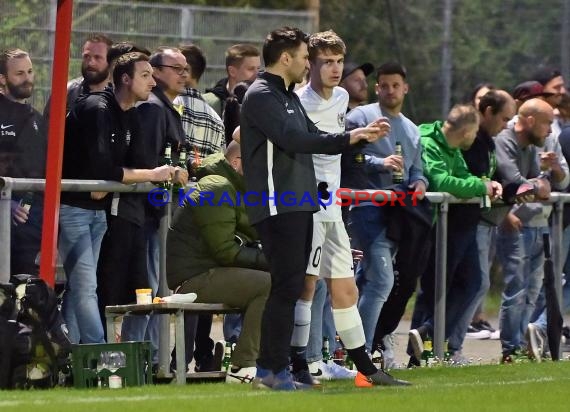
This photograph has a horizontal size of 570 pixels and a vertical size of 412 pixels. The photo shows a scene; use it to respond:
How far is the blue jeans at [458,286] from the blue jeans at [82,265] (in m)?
3.34

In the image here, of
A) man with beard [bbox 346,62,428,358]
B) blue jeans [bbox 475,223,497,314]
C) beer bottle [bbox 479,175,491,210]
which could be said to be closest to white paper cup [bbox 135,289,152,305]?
man with beard [bbox 346,62,428,358]

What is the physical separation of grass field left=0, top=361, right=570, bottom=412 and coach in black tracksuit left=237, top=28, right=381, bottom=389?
0.43m

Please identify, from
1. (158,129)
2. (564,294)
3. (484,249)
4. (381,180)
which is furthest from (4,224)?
(564,294)

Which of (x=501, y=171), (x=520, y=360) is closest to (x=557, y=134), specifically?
(x=501, y=171)

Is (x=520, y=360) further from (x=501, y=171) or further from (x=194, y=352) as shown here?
(x=194, y=352)

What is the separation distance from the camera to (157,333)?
1245 cm

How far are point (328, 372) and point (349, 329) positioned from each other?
2.77 feet

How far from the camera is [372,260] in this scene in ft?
44.6

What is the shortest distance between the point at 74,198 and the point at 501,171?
4.39 meters

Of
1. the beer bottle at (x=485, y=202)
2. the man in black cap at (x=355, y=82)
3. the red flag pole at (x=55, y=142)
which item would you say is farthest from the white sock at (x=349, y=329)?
the man in black cap at (x=355, y=82)

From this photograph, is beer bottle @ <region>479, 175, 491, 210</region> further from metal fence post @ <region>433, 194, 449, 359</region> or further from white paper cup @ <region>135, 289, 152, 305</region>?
white paper cup @ <region>135, 289, 152, 305</region>

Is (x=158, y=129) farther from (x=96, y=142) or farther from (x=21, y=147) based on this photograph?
(x=21, y=147)

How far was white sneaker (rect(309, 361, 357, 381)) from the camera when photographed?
12.4 meters

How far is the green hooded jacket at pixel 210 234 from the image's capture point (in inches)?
470
